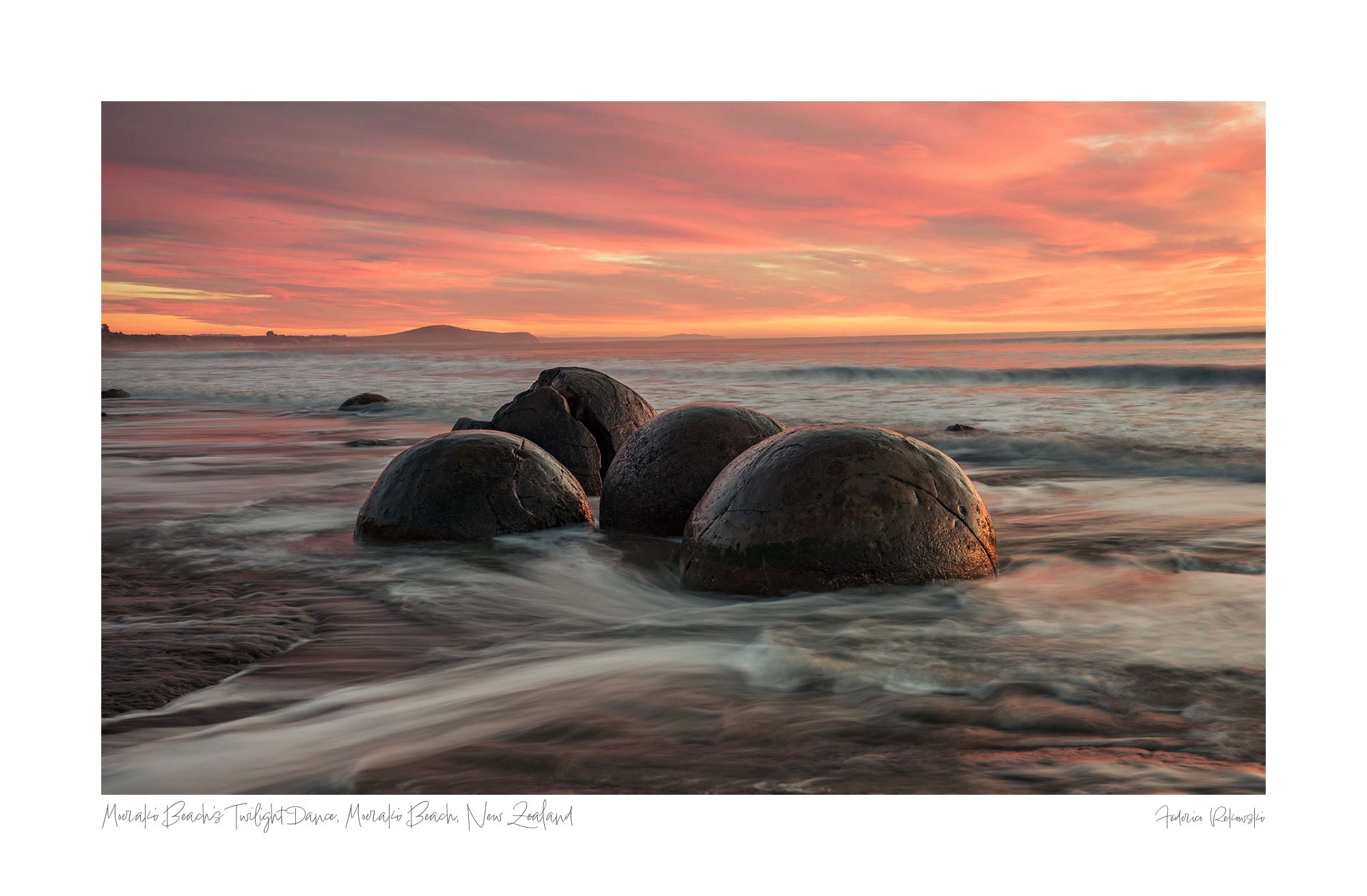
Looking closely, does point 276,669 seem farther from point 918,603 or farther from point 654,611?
point 918,603

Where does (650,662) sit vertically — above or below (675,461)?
below

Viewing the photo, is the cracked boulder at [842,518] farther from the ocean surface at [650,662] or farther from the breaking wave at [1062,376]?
the breaking wave at [1062,376]

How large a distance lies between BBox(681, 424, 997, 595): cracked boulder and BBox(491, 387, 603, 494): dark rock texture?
3.81 m

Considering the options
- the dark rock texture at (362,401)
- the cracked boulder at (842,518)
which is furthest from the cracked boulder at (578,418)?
the dark rock texture at (362,401)

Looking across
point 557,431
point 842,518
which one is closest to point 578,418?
point 557,431

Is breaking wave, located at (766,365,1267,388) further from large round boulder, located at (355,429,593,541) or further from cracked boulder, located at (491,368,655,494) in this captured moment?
large round boulder, located at (355,429,593,541)

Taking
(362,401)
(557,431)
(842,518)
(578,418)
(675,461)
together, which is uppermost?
(362,401)

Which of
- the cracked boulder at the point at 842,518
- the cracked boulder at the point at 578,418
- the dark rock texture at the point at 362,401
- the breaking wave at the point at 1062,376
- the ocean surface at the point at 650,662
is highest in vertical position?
the breaking wave at the point at 1062,376

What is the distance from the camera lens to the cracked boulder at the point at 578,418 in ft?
28.7

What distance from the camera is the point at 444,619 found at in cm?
502

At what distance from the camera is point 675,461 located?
646 cm

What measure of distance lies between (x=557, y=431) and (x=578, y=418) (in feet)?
1.25

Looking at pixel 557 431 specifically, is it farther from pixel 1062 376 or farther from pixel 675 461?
pixel 1062 376

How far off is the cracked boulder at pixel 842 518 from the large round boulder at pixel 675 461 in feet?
4.17
